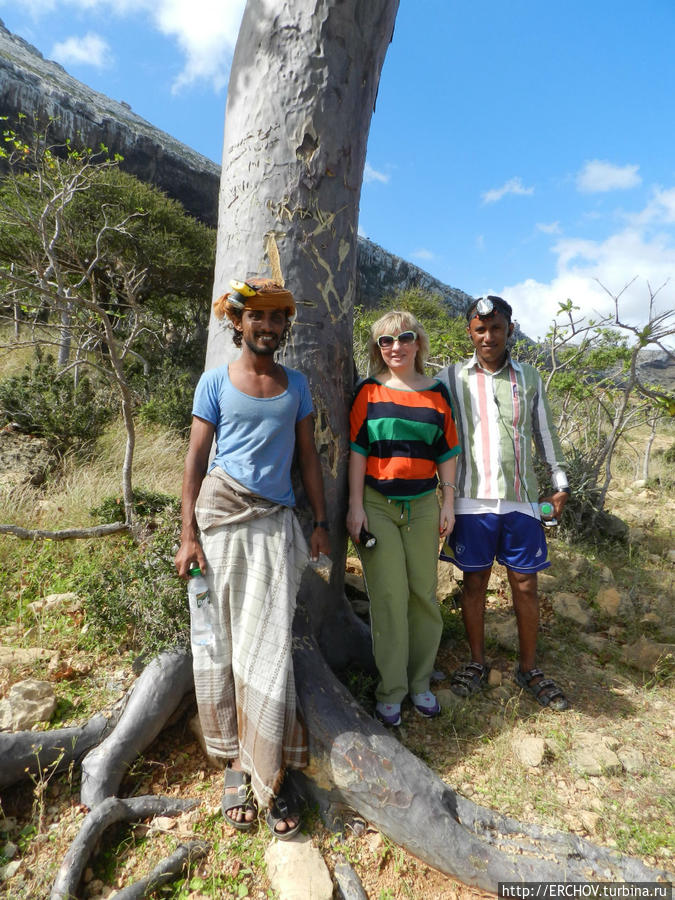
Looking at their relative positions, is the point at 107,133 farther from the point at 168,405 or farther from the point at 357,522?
the point at 357,522

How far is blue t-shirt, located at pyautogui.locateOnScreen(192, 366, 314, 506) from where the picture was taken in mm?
1879

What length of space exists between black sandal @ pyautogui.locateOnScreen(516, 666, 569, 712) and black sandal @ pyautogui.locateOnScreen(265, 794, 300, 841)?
1.40 meters

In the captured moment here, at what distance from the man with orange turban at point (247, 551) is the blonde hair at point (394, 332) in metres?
0.59

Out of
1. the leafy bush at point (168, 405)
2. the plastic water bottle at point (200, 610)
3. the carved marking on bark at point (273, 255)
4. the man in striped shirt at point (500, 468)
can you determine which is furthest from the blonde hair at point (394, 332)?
the leafy bush at point (168, 405)

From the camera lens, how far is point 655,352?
407cm

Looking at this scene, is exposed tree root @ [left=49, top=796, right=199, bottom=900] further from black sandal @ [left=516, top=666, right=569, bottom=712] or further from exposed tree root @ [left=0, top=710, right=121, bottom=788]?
black sandal @ [left=516, top=666, right=569, bottom=712]

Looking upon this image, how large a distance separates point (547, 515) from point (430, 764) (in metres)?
1.28

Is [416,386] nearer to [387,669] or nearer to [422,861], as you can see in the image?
[387,669]

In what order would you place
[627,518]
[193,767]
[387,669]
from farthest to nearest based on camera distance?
[627,518] → [387,669] → [193,767]

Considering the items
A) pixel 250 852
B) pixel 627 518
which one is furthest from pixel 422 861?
pixel 627 518

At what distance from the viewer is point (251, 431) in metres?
1.89

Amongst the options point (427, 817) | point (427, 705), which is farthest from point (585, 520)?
point (427, 817)

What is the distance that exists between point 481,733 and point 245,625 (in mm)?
1302

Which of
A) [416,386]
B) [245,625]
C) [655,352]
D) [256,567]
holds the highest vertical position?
[655,352]
